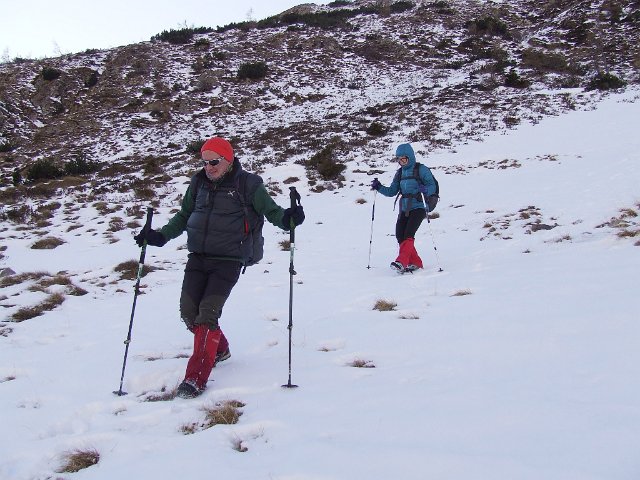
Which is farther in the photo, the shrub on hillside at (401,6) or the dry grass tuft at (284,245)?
the shrub on hillside at (401,6)

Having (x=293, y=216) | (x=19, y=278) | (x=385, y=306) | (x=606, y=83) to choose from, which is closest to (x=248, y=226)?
(x=293, y=216)

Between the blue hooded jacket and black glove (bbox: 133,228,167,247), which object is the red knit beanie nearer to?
black glove (bbox: 133,228,167,247)

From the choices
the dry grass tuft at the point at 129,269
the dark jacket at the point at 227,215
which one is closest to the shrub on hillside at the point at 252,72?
the dry grass tuft at the point at 129,269

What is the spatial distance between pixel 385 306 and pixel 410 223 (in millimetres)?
2548

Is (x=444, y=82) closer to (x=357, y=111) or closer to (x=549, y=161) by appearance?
(x=357, y=111)

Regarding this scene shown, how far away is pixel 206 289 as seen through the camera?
3.87 m

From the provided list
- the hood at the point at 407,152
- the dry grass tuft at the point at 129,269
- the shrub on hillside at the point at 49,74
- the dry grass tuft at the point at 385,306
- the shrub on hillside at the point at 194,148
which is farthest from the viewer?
the shrub on hillside at the point at 49,74

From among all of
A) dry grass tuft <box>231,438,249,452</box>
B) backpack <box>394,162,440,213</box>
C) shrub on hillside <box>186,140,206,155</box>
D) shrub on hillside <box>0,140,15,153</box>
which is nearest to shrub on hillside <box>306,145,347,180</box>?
shrub on hillside <box>186,140,206,155</box>

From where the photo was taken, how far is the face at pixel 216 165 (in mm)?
3828

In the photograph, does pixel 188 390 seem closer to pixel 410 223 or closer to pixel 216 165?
pixel 216 165

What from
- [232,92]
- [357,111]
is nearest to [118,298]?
[357,111]

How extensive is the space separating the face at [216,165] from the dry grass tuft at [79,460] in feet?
7.51

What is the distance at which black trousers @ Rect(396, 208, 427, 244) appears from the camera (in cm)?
754

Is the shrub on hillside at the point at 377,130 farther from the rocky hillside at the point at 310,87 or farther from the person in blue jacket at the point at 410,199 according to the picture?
the person in blue jacket at the point at 410,199
